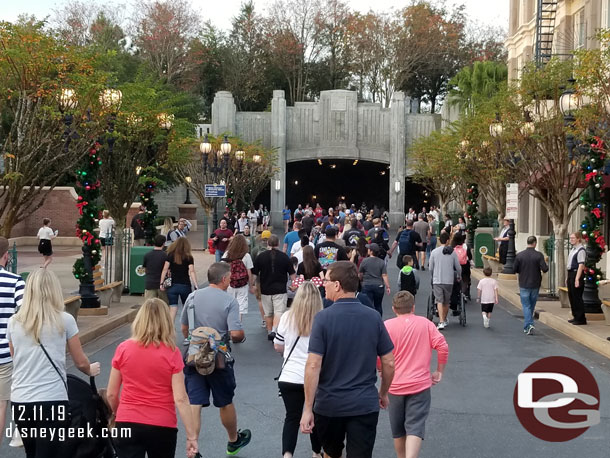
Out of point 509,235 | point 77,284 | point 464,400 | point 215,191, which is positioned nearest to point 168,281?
point 464,400

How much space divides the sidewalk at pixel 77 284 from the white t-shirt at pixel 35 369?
784 cm

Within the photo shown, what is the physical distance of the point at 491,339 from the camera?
14688 millimetres

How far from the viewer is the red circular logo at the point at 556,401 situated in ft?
28.2

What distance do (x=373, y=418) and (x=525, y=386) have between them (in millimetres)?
5282

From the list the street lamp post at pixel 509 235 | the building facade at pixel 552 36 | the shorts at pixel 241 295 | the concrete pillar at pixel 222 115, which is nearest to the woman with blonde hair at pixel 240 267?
the shorts at pixel 241 295

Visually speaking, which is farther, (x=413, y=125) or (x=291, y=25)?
(x=291, y=25)

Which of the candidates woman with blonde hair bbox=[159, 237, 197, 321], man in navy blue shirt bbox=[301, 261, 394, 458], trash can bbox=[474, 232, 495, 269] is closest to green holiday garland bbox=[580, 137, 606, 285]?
woman with blonde hair bbox=[159, 237, 197, 321]

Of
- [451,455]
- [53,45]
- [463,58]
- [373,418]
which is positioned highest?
[463,58]

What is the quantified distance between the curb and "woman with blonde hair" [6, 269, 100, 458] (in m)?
7.83

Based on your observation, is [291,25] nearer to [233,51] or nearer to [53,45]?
[233,51]

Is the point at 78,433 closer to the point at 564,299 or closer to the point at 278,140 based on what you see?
the point at 564,299

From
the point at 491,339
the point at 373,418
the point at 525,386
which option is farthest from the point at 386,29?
the point at 373,418

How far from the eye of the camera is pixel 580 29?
2850 cm

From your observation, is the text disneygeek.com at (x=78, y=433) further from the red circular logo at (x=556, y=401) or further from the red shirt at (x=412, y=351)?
the red circular logo at (x=556, y=401)
